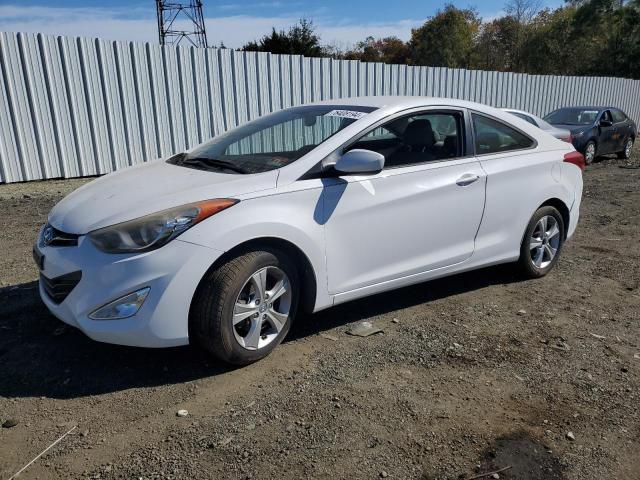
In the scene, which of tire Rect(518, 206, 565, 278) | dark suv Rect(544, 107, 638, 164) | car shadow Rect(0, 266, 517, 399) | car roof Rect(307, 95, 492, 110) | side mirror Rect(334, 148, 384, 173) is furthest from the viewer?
dark suv Rect(544, 107, 638, 164)

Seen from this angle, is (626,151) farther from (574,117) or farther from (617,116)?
(574,117)

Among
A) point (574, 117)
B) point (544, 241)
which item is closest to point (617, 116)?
point (574, 117)

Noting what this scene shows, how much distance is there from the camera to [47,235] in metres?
3.22

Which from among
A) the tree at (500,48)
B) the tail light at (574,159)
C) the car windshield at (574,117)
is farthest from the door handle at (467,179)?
→ the tree at (500,48)

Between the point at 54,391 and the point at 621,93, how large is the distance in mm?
27110

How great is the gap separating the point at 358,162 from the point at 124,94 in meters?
7.82

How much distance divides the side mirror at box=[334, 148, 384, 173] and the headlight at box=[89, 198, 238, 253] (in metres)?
0.97

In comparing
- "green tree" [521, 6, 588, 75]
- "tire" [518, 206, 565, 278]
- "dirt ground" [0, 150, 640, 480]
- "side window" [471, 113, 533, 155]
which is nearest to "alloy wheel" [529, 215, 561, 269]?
"tire" [518, 206, 565, 278]

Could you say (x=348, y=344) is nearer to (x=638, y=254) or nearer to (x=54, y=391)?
(x=54, y=391)

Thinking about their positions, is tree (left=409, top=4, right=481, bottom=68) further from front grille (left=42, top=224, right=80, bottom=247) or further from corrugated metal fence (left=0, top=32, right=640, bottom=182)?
front grille (left=42, top=224, right=80, bottom=247)

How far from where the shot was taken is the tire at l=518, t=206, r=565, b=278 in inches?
179

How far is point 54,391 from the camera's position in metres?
2.92

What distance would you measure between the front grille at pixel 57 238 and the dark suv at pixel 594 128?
12866mm

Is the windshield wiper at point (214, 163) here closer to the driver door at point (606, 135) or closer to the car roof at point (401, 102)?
the car roof at point (401, 102)
